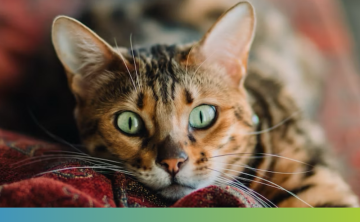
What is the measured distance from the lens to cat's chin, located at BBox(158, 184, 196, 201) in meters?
0.74

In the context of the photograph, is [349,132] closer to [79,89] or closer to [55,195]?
[79,89]

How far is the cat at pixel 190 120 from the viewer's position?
30.1 inches

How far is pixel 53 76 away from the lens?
4.30ft

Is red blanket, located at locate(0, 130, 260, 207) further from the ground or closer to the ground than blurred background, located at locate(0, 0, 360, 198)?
closer to the ground

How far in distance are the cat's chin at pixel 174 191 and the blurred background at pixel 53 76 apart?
1.27 feet

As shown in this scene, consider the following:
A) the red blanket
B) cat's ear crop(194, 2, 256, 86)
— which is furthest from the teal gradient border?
cat's ear crop(194, 2, 256, 86)

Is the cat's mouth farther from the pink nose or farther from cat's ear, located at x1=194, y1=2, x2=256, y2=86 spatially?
cat's ear, located at x1=194, y1=2, x2=256, y2=86

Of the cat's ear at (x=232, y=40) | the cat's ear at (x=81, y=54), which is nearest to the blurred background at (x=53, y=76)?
the cat's ear at (x=81, y=54)

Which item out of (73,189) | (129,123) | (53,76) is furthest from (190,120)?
(53,76)

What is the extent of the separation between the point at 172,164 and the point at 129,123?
0.52ft

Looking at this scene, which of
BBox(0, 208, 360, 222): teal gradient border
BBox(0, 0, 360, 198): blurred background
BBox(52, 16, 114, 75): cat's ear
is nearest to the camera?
BBox(0, 208, 360, 222): teal gradient border

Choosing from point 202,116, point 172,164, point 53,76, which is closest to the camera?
point 172,164

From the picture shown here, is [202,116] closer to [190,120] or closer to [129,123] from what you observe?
[190,120]

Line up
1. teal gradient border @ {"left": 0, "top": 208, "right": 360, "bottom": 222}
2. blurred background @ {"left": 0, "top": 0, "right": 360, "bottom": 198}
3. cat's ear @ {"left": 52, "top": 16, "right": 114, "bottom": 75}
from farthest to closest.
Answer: blurred background @ {"left": 0, "top": 0, "right": 360, "bottom": 198} → cat's ear @ {"left": 52, "top": 16, "right": 114, "bottom": 75} → teal gradient border @ {"left": 0, "top": 208, "right": 360, "bottom": 222}
